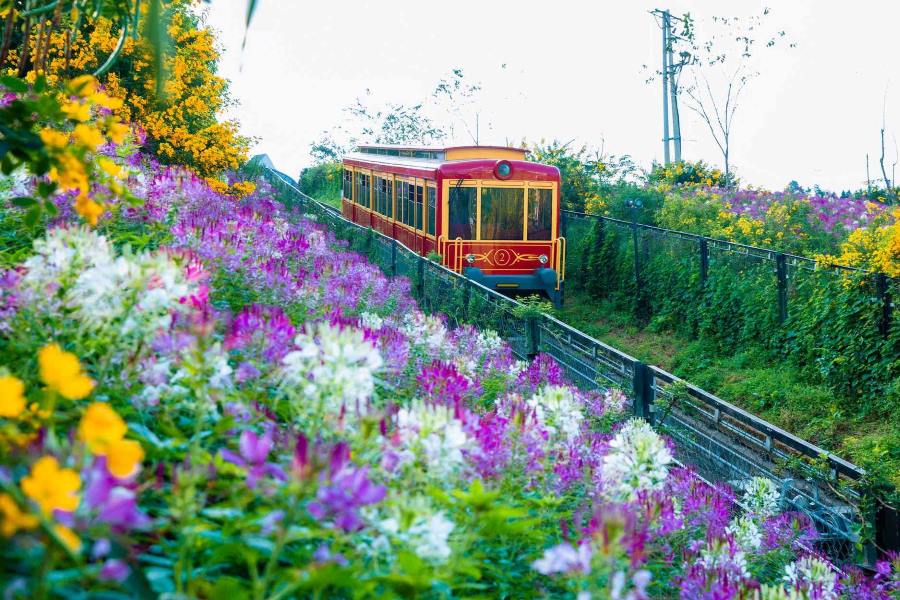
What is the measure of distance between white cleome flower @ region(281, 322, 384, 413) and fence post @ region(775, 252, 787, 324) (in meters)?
11.5

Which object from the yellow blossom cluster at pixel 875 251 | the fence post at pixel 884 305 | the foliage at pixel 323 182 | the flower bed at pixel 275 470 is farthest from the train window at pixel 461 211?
the foliage at pixel 323 182

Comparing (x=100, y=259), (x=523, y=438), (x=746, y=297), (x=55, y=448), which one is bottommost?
(x=746, y=297)

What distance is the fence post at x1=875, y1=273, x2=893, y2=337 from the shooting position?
10.7 meters

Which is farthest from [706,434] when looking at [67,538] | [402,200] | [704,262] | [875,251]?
[402,200]

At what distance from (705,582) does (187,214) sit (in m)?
3.93

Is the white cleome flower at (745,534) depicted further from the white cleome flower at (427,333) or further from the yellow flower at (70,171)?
the yellow flower at (70,171)

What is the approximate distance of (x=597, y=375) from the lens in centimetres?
747

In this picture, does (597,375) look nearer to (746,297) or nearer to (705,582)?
(705,582)

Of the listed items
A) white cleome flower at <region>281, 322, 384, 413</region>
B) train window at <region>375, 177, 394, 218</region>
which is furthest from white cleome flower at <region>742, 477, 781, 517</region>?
train window at <region>375, 177, 394, 218</region>

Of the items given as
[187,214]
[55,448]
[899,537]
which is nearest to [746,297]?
[899,537]

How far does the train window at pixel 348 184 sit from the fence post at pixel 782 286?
564 inches

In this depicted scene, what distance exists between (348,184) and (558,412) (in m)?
22.9

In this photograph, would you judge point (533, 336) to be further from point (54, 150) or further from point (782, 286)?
point (54, 150)

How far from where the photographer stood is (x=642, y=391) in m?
7.07
